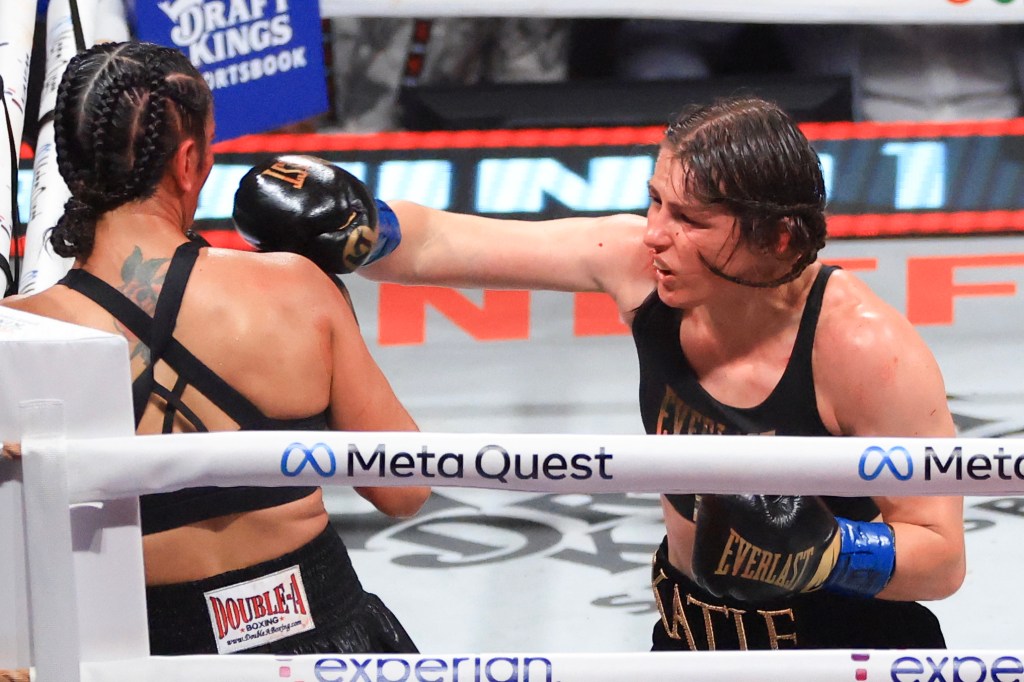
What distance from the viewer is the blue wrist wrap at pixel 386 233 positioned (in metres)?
1.86

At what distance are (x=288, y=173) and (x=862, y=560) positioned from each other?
3.05 feet

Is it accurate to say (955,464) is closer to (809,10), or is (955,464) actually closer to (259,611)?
(259,611)

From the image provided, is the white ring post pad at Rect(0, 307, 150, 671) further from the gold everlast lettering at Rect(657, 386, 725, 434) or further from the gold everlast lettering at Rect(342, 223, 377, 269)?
the gold everlast lettering at Rect(657, 386, 725, 434)

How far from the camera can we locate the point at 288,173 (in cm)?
177

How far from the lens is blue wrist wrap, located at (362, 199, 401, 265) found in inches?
73.4

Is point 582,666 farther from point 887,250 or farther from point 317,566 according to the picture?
point 887,250

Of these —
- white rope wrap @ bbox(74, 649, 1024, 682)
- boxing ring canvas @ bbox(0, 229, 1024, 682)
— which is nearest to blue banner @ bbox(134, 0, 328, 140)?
boxing ring canvas @ bbox(0, 229, 1024, 682)

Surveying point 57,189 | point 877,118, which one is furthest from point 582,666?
point 877,118

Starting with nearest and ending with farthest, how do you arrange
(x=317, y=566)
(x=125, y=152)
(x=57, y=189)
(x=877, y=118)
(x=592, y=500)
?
(x=125, y=152)
(x=317, y=566)
(x=57, y=189)
(x=592, y=500)
(x=877, y=118)

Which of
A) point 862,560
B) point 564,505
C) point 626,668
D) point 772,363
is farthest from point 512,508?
point 626,668

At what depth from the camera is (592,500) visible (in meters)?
3.21

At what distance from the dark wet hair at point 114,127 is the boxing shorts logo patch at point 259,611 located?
45 centimetres

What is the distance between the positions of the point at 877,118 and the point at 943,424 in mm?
3176

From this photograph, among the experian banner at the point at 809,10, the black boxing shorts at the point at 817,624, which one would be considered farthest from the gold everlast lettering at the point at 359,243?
the experian banner at the point at 809,10
